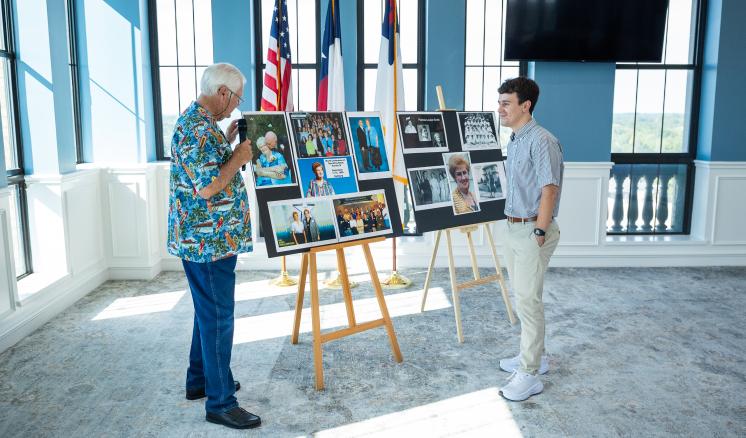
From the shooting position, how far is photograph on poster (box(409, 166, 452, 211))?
3.89 m

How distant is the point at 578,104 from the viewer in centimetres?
577

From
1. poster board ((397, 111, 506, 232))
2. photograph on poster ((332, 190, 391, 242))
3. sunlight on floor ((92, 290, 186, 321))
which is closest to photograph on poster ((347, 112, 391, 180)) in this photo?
photograph on poster ((332, 190, 391, 242))

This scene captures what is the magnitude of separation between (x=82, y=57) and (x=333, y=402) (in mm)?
3920

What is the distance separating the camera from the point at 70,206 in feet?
15.5

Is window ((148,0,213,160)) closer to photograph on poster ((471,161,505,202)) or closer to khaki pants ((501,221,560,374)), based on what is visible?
photograph on poster ((471,161,505,202))

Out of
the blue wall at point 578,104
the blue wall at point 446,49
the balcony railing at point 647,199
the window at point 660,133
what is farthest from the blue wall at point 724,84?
the blue wall at point 446,49

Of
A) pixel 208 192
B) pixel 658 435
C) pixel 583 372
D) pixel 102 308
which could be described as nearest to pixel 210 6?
pixel 102 308

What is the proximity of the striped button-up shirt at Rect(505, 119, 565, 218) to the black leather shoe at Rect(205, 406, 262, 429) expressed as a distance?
5.27ft

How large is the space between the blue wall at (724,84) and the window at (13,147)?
5878mm

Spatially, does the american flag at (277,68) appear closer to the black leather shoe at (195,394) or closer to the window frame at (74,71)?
the window frame at (74,71)

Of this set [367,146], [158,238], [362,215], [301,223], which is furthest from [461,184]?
[158,238]

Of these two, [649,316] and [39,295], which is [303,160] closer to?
[39,295]

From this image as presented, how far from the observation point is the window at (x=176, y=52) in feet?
18.7

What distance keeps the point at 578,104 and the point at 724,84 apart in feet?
4.50
